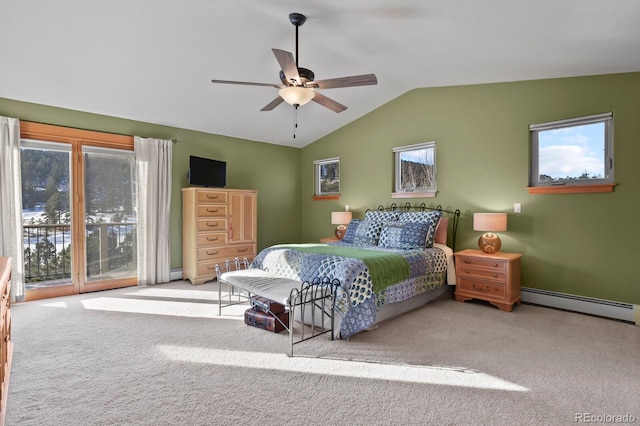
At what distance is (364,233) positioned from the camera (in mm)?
4883

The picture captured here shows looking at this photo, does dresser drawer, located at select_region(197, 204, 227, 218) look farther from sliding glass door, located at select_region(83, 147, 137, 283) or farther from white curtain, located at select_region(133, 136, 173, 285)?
A: sliding glass door, located at select_region(83, 147, 137, 283)

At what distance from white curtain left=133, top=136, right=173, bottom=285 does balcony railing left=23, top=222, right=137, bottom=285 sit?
0.23 m

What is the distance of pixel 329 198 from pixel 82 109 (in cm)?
420

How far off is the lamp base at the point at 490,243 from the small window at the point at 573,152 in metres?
0.83

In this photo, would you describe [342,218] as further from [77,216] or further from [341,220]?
[77,216]

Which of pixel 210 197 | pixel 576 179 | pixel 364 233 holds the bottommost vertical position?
pixel 364 233

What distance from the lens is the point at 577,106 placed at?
155 inches

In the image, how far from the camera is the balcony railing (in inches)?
177

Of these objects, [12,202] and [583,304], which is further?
[12,202]

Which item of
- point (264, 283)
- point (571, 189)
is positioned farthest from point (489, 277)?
point (264, 283)

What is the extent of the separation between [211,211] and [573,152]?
16.5 ft

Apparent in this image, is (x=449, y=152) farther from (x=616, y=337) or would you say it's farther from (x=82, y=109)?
(x=82, y=109)

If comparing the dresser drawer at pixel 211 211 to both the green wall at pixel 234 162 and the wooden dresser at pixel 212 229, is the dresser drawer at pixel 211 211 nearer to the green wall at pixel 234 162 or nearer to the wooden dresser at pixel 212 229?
the wooden dresser at pixel 212 229

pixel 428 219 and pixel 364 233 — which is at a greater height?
pixel 428 219
